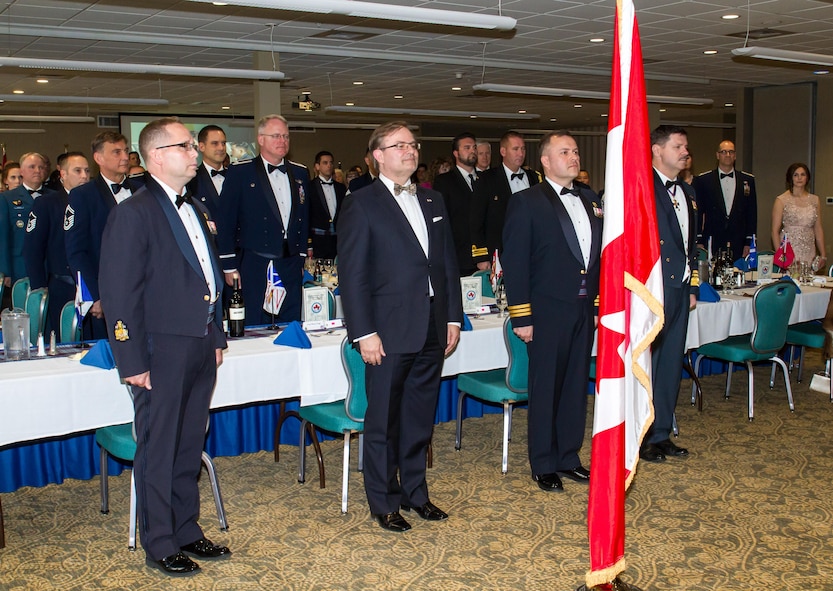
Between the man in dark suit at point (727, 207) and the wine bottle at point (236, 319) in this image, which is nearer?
the wine bottle at point (236, 319)

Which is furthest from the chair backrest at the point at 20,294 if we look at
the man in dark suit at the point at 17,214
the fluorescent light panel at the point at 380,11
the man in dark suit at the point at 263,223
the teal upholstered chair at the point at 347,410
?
the teal upholstered chair at the point at 347,410

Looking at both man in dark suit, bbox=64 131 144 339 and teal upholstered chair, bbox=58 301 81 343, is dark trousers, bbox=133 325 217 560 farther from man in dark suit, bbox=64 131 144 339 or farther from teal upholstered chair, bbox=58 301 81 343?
man in dark suit, bbox=64 131 144 339

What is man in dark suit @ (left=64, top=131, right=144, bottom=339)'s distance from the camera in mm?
5453

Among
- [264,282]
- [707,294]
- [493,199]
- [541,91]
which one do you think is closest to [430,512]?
[264,282]

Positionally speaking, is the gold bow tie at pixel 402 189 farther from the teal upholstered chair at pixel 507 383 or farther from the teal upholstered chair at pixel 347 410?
the teal upholstered chair at pixel 507 383

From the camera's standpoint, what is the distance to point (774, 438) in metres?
5.39

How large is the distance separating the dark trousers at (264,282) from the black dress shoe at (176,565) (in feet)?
7.28

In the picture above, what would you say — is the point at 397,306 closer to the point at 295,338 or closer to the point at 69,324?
the point at 295,338

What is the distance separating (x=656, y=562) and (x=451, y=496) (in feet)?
3.75

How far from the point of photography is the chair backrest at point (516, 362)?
4.58m

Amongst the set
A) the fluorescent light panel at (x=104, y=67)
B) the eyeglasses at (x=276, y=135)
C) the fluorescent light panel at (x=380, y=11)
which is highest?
the fluorescent light panel at (x=104, y=67)

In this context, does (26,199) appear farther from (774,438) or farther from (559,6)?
(774,438)

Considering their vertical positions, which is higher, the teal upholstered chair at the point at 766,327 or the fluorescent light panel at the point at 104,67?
the fluorescent light panel at the point at 104,67

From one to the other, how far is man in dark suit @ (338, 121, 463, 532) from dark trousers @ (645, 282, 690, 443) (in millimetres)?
1510
